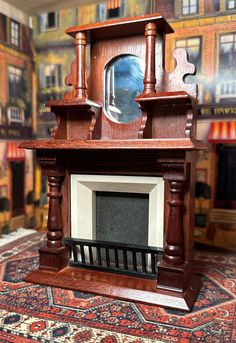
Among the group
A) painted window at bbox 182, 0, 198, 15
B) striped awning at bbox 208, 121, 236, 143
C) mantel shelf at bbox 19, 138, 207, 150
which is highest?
painted window at bbox 182, 0, 198, 15

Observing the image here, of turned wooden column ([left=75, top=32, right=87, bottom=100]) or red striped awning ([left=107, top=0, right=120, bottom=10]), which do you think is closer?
turned wooden column ([left=75, top=32, right=87, bottom=100])

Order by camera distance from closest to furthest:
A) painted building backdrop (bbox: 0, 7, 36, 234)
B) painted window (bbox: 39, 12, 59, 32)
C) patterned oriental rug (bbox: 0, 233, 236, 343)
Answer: patterned oriental rug (bbox: 0, 233, 236, 343) → painted building backdrop (bbox: 0, 7, 36, 234) → painted window (bbox: 39, 12, 59, 32)

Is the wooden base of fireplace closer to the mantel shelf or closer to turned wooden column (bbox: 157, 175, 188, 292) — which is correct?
turned wooden column (bbox: 157, 175, 188, 292)

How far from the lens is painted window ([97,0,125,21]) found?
341 cm

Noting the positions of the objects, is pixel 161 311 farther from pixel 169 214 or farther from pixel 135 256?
pixel 169 214

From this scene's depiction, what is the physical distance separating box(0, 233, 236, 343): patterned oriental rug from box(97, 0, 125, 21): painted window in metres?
2.85

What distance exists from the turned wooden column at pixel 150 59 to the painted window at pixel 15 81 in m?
2.09

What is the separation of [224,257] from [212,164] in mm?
954

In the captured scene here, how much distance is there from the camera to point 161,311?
2021 millimetres

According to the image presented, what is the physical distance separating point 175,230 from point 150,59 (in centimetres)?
118

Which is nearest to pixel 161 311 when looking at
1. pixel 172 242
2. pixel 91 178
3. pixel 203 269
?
pixel 172 242

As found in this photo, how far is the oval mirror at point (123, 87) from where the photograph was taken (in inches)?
93.3

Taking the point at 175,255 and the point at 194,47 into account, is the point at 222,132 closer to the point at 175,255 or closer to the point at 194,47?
the point at 194,47

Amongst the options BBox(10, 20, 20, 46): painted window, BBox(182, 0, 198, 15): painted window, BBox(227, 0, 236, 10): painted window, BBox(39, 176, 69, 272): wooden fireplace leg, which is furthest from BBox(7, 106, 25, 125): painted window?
BBox(227, 0, 236, 10): painted window
